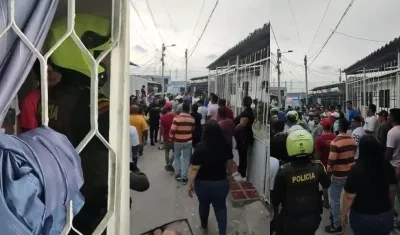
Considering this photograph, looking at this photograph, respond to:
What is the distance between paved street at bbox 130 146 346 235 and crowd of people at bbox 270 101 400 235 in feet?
1.13

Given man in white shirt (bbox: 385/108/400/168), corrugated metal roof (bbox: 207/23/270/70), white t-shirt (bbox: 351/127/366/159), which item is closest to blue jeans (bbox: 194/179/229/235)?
corrugated metal roof (bbox: 207/23/270/70)

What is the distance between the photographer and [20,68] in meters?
0.70

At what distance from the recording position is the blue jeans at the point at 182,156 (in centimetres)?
93

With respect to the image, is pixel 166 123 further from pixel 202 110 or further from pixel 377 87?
pixel 377 87

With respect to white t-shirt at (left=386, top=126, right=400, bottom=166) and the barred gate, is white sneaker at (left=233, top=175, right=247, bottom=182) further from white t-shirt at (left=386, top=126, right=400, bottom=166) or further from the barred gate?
white t-shirt at (left=386, top=126, right=400, bottom=166)

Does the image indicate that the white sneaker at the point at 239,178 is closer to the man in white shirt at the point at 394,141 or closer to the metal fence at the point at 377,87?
the metal fence at the point at 377,87

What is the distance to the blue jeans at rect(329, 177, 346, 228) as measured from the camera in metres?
1.29

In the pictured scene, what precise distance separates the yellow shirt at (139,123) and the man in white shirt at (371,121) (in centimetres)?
83

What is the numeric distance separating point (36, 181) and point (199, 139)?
441mm

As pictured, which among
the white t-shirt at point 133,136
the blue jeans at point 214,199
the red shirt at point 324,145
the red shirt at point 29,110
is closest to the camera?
the red shirt at point 29,110

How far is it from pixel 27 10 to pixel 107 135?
0.97 ft

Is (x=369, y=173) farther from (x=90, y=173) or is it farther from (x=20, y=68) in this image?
(x=20, y=68)

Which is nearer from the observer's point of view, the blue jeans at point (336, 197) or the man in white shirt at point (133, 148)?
the man in white shirt at point (133, 148)

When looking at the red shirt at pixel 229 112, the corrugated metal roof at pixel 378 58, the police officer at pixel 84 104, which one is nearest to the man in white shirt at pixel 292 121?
the red shirt at pixel 229 112
